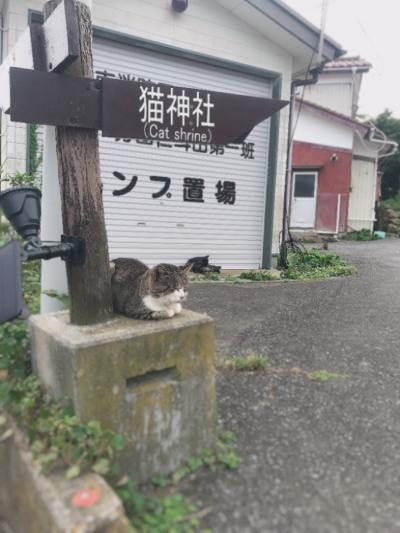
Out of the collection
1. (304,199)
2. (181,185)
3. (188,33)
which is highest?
(188,33)

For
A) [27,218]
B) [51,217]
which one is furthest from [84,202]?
[51,217]

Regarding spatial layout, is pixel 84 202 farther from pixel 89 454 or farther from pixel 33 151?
pixel 33 151

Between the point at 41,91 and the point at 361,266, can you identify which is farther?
the point at 361,266

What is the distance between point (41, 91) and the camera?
2.38 metres

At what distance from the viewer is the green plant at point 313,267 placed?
8102 mm

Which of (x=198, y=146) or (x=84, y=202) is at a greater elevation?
(x=198, y=146)

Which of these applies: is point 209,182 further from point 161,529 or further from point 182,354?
point 161,529

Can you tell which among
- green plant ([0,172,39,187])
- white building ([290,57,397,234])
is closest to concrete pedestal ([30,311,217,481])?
green plant ([0,172,39,187])

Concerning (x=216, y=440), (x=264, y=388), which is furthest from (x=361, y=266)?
(x=216, y=440)

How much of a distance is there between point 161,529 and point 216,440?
2.36 ft

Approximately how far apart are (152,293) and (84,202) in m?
0.66

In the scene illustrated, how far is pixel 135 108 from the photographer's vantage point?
259 centimetres

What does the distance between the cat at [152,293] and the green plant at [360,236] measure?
52.2 feet

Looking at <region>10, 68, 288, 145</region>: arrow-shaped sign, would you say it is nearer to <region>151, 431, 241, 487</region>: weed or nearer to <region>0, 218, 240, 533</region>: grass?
<region>0, 218, 240, 533</region>: grass
